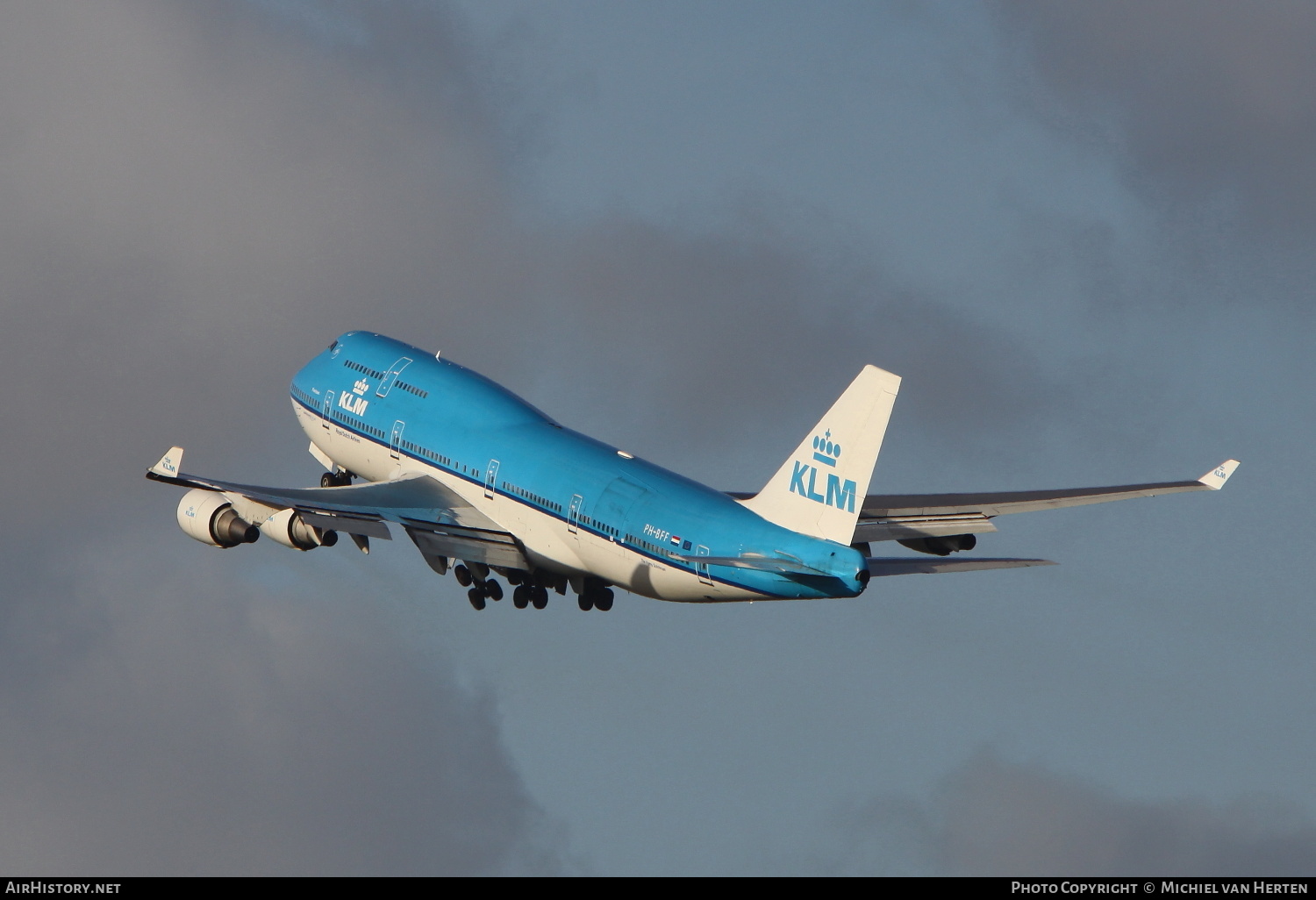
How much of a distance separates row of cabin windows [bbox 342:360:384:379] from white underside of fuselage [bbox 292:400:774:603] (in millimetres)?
2282

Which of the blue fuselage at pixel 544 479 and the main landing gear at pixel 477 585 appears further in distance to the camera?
the main landing gear at pixel 477 585

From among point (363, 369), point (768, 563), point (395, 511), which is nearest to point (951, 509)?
point (768, 563)

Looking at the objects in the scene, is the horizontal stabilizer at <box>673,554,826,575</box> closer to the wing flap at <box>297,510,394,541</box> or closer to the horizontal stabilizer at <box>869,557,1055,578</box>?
the horizontal stabilizer at <box>869,557,1055,578</box>

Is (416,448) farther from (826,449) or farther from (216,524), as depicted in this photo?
(826,449)

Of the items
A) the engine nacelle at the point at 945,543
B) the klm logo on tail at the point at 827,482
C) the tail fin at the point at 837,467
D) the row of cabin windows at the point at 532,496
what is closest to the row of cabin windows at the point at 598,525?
the row of cabin windows at the point at 532,496

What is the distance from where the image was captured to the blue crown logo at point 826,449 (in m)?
72.4

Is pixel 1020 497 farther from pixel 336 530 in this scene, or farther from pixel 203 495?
pixel 203 495

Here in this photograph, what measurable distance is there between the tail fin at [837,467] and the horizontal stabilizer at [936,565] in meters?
3.40

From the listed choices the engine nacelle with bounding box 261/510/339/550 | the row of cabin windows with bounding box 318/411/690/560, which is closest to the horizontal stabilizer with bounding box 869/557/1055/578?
the row of cabin windows with bounding box 318/411/690/560

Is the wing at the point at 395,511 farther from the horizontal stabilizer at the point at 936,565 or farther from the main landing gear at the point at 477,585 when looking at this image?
the horizontal stabilizer at the point at 936,565

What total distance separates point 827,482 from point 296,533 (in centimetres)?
1931

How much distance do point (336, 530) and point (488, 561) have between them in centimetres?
576

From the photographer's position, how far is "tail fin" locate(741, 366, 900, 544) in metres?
70.9
